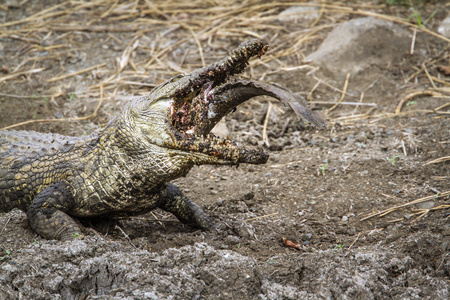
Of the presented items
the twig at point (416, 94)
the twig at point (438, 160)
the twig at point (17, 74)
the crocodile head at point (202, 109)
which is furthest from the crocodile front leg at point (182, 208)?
the twig at point (17, 74)

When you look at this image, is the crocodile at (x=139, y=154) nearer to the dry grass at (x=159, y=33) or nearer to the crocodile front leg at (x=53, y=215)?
the crocodile front leg at (x=53, y=215)

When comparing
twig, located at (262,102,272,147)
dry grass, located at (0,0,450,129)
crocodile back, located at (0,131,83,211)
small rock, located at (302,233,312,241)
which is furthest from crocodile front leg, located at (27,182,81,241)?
dry grass, located at (0,0,450,129)

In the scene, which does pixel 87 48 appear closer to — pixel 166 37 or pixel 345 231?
pixel 166 37

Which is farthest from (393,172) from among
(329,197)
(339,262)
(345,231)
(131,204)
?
(131,204)

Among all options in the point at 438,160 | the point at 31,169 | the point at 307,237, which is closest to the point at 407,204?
the point at 438,160

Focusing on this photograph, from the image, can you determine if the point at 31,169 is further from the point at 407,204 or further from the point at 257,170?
the point at 407,204

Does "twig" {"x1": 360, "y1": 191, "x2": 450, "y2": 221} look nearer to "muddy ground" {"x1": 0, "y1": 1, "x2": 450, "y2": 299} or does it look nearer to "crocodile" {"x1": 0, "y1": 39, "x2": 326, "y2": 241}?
"muddy ground" {"x1": 0, "y1": 1, "x2": 450, "y2": 299}
